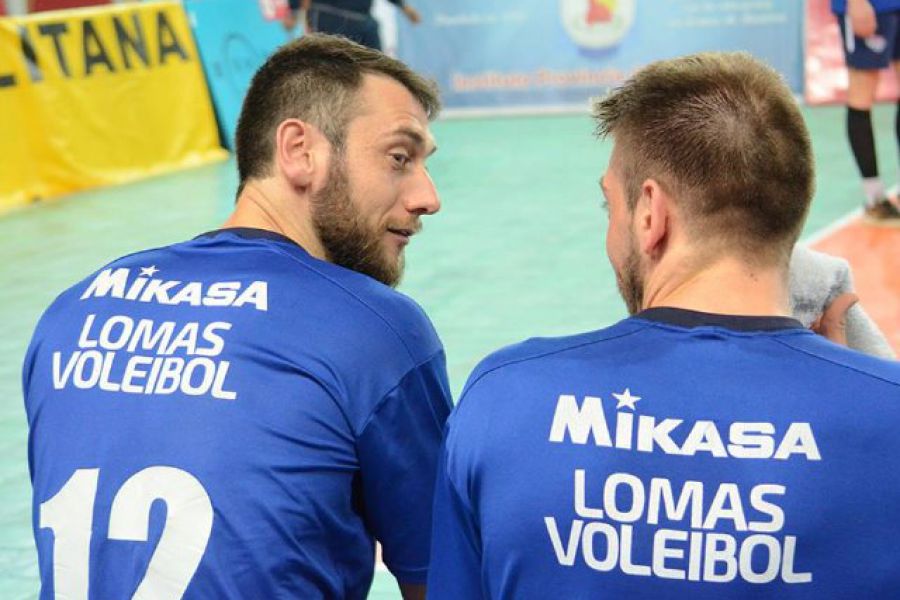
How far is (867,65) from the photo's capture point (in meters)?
7.43

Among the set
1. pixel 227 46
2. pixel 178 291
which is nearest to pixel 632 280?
pixel 178 291

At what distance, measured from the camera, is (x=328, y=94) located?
217cm

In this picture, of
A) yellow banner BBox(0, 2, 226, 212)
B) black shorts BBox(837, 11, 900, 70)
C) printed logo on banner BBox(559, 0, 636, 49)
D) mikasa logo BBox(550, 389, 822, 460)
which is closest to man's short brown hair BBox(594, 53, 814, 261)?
mikasa logo BBox(550, 389, 822, 460)

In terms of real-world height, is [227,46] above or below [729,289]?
below

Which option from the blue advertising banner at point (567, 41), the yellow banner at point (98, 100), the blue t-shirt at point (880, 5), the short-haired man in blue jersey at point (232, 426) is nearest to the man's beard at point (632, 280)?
the short-haired man in blue jersey at point (232, 426)

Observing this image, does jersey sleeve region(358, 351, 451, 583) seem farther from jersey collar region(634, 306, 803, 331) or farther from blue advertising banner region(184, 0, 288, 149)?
blue advertising banner region(184, 0, 288, 149)

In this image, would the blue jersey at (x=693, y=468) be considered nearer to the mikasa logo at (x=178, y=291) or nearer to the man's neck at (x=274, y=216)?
the mikasa logo at (x=178, y=291)

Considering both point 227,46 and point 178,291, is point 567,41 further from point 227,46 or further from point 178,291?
point 178,291

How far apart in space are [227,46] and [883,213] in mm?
6694

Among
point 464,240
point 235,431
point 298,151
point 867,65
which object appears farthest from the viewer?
point 464,240

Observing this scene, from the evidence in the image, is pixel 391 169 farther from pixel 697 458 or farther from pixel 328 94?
pixel 697 458

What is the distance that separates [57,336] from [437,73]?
40.6 ft

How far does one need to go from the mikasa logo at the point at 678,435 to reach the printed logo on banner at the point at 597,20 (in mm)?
12445

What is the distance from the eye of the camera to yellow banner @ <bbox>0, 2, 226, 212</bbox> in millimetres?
9898
